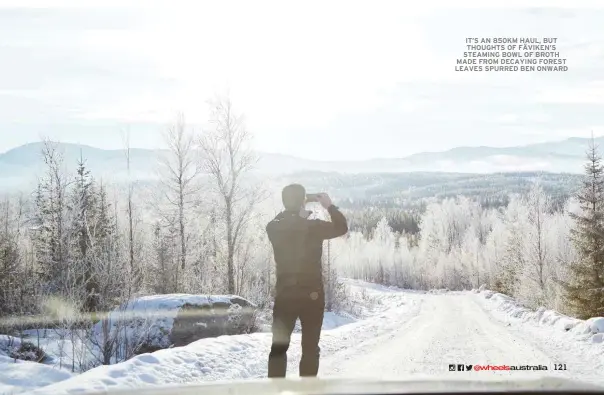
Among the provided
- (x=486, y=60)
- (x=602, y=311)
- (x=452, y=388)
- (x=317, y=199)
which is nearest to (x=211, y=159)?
(x=486, y=60)

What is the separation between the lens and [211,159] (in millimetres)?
23188

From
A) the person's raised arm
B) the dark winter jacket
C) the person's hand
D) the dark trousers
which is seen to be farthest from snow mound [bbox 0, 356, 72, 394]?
the person's hand

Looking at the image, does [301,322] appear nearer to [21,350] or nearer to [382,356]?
[382,356]

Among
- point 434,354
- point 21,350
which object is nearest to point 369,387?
point 434,354

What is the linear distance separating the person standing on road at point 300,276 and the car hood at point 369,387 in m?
2.45

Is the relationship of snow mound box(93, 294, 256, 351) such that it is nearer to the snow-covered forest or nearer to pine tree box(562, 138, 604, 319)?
the snow-covered forest

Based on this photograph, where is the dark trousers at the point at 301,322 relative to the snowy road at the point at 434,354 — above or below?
above

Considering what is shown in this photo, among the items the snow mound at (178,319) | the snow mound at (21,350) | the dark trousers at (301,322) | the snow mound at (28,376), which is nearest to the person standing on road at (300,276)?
the dark trousers at (301,322)

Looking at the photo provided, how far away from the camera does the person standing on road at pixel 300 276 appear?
5.36 m

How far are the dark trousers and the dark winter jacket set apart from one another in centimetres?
9

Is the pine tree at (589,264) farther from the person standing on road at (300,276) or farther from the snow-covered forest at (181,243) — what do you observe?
the person standing on road at (300,276)

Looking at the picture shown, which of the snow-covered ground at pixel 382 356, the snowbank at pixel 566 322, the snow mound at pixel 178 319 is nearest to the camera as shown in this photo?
the snow-covered ground at pixel 382 356

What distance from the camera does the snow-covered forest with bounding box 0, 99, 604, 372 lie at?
1302cm

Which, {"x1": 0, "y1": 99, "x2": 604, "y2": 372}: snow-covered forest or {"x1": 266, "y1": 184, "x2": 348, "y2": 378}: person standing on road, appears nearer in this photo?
{"x1": 266, "y1": 184, "x2": 348, "y2": 378}: person standing on road
